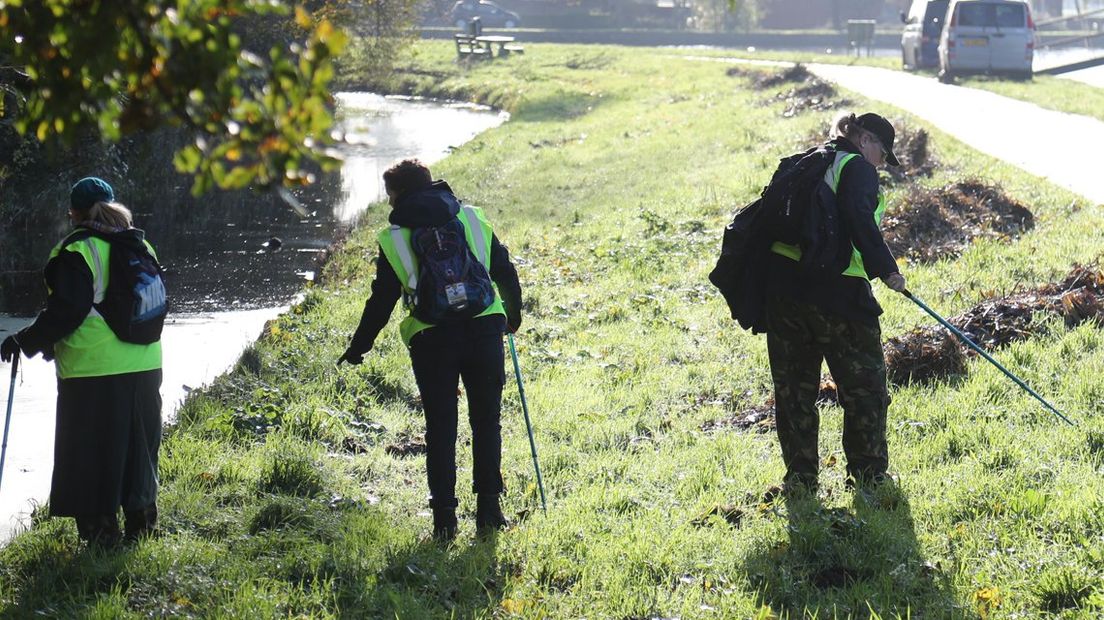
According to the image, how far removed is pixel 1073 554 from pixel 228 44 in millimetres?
3998

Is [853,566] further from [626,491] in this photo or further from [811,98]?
[811,98]

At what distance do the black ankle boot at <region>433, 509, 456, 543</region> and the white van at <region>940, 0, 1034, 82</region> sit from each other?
2488cm

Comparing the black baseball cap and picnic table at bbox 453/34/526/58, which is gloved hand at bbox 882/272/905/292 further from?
picnic table at bbox 453/34/526/58

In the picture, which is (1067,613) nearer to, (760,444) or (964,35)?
(760,444)

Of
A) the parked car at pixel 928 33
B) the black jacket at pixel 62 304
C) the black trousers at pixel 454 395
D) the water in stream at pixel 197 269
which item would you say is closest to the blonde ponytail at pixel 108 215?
the black jacket at pixel 62 304

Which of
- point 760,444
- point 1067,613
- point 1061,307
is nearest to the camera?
point 1067,613

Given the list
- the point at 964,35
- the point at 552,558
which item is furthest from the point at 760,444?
the point at 964,35

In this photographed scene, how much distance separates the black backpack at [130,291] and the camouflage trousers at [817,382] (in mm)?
2914

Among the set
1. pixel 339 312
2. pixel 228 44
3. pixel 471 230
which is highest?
pixel 228 44

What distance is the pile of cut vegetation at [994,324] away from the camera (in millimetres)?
8211

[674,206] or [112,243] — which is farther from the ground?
[112,243]

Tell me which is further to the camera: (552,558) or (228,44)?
(552,558)

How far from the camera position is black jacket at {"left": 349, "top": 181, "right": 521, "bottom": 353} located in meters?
5.96

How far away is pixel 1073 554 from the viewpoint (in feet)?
17.8
